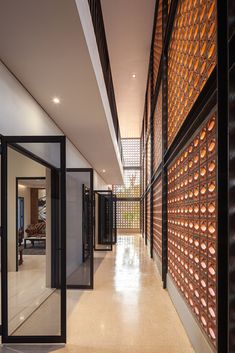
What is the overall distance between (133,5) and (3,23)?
17.5 ft

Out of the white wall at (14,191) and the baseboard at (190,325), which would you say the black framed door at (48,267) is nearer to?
the white wall at (14,191)

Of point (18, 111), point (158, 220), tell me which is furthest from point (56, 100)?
point (158, 220)

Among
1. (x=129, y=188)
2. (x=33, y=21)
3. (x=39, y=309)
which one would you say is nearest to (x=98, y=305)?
(x=39, y=309)

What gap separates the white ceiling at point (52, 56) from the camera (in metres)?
2.45

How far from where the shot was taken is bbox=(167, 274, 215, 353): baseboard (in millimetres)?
2771

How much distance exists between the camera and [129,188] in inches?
793

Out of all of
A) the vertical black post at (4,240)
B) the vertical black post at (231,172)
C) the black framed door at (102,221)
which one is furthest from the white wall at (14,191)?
the black framed door at (102,221)

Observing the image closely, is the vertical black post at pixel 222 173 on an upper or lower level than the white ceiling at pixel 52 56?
lower

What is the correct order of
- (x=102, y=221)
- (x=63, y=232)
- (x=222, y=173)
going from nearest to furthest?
(x=222, y=173), (x=63, y=232), (x=102, y=221)

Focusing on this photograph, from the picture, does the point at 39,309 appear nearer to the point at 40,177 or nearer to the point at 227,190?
the point at 40,177

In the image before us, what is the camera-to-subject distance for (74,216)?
7211 millimetres

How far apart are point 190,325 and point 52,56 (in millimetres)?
3437

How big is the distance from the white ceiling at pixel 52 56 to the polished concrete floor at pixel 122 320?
10.4 ft

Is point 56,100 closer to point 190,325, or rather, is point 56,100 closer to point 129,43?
point 190,325
